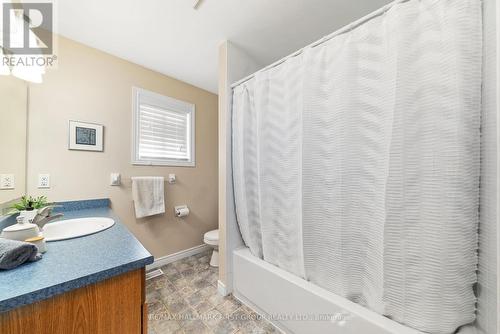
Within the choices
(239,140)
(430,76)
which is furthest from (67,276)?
(430,76)

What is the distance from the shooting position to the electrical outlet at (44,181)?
1410 millimetres

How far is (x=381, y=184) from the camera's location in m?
0.87

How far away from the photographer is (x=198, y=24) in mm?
1465

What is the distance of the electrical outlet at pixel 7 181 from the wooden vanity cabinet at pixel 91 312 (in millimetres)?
1124

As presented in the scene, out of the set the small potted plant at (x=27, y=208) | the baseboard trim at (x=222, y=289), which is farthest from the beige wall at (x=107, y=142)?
the baseboard trim at (x=222, y=289)

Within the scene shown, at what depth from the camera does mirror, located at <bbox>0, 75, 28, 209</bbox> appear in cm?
113

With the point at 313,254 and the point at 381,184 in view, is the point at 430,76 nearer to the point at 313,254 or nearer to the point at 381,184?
the point at 381,184

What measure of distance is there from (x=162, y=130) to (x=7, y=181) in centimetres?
125

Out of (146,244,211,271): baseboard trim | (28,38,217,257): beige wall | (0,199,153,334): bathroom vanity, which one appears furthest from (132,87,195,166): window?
(0,199,153,334): bathroom vanity

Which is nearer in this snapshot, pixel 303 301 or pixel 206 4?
pixel 303 301

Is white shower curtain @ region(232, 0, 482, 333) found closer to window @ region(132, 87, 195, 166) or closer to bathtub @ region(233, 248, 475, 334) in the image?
bathtub @ region(233, 248, 475, 334)

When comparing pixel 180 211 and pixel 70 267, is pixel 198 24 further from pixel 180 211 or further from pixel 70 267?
pixel 180 211

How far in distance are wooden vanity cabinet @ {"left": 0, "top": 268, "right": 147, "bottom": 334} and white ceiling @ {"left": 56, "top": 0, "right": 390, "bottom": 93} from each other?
5.60 feet

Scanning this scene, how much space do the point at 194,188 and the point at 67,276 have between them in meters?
1.86
